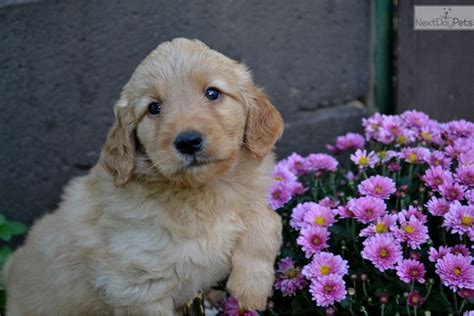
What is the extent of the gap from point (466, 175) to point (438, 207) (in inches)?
9.8

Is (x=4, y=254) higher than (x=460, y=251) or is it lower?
lower

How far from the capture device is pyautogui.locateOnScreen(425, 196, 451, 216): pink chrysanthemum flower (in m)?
2.98

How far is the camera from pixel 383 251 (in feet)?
9.21

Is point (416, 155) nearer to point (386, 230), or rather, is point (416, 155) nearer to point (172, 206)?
point (386, 230)

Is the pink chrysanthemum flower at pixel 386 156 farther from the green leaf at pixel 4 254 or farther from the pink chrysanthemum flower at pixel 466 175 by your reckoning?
the green leaf at pixel 4 254

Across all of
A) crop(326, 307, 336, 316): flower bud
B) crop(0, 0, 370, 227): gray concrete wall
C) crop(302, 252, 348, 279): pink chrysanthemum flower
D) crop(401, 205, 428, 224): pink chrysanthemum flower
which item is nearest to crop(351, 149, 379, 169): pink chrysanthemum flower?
crop(401, 205, 428, 224): pink chrysanthemum flower

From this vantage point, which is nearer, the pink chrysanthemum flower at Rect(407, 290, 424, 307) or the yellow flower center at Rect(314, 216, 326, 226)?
the pink chrysanthemum flower at Rect(407, 290, 424, 307)

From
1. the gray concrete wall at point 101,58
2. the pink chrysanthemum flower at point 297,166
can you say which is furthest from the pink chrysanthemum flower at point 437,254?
the gray concrete wall at point 101,58

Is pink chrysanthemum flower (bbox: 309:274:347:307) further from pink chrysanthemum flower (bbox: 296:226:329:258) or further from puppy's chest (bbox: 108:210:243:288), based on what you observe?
puppy's chest (bbox: 108:210:243:288)

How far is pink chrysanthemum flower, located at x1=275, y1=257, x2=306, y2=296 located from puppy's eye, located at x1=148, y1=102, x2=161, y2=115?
111 cm

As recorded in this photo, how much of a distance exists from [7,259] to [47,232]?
663 mm

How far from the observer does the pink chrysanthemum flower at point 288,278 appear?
A: 10.2 feet

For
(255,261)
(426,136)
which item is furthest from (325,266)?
(426,136)

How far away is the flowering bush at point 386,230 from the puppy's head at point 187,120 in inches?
24.1
